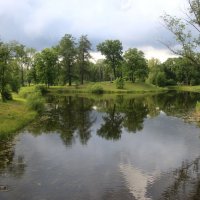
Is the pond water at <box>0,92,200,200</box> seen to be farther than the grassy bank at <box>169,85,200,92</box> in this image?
No

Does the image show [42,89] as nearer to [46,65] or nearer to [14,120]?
[46,65]

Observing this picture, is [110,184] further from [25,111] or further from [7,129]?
[25,111]

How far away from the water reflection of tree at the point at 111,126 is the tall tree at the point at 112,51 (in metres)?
79.5

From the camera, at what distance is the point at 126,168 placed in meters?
24.8

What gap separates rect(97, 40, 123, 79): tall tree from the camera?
135250mm

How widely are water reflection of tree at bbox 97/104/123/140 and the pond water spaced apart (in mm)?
133

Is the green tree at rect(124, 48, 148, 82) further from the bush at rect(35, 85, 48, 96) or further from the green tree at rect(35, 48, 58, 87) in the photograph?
the bush at rect(35, 85, 48, 96)

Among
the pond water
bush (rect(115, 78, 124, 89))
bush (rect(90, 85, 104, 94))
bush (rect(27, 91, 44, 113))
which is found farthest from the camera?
bush (rect(115, 78, 124, 89))

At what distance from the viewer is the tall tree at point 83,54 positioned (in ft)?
424

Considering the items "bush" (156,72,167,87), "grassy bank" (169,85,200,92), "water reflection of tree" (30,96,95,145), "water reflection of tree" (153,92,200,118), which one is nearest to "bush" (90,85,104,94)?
"water reflection of tree" (153,92,200,118)

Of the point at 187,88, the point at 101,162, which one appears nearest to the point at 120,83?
the point at 187,88

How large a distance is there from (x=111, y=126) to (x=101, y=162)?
1887 cm

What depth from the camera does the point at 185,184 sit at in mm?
21375

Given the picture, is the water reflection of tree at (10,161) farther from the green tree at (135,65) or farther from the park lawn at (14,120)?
the green tree at (135,65)
